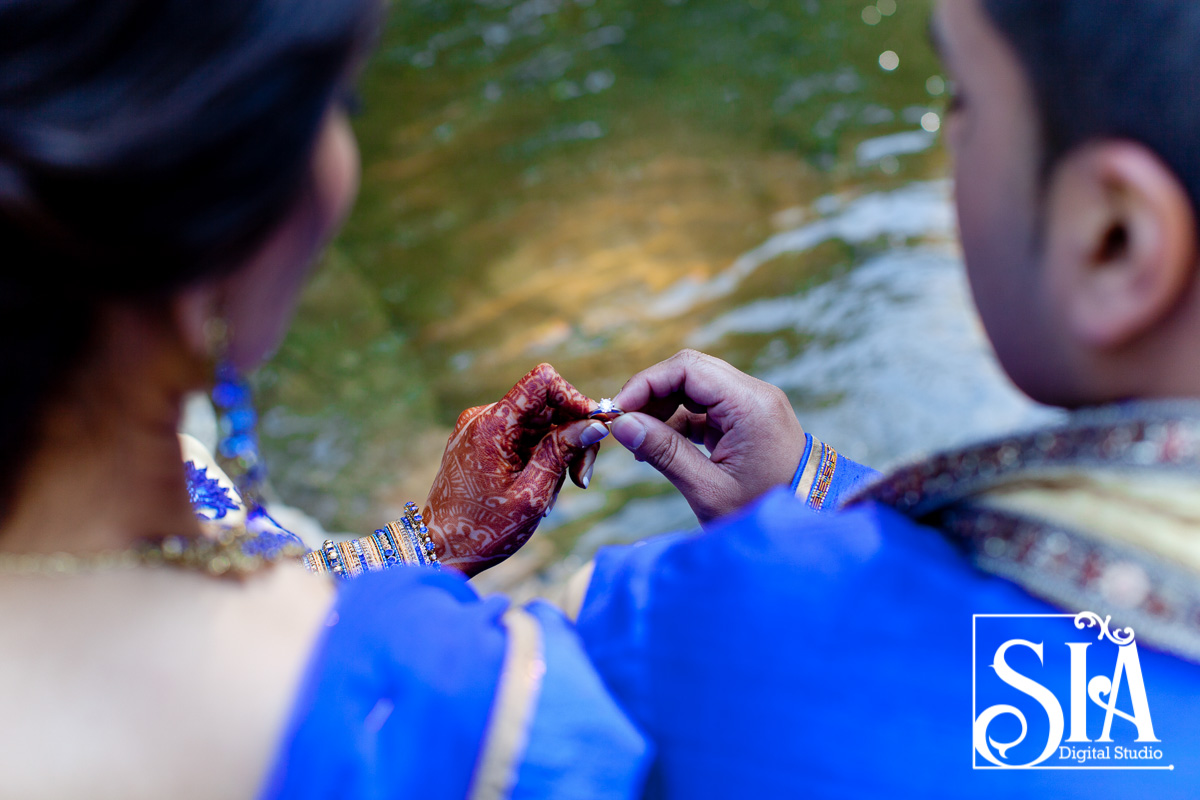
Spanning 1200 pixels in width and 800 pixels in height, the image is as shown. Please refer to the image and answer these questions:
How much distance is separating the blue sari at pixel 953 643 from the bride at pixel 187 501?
137 mm

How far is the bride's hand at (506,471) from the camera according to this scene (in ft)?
5.65

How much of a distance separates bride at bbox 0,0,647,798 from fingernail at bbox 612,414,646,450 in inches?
26.8

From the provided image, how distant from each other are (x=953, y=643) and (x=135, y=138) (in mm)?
862

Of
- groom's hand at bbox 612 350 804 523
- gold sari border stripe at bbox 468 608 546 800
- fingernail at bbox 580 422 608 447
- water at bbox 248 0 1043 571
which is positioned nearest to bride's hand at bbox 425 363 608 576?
fingernail at bbox 580 422 608 447

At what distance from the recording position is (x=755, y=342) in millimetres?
4145

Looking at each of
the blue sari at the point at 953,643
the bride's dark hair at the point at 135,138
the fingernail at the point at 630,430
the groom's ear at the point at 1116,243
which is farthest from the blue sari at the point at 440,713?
the fingernail at the point at 630,430

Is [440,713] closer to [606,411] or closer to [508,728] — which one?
[508,728]

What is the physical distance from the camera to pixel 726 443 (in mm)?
1705

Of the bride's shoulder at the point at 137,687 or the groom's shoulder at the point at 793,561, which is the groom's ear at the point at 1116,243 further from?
the bride's shoulder at the point at 137,687

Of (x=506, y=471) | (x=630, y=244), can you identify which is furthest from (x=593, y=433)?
(x=630, y=244)

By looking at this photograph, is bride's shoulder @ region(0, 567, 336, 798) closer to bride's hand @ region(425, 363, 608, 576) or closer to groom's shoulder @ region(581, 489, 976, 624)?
groom's shoulder @ region(581, 489, 976, 624)

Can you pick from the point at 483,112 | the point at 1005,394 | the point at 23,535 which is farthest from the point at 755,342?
the point at 23,535

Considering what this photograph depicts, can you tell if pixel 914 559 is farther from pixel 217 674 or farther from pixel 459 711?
pixel 217 674

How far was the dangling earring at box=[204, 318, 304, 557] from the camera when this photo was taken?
34.1 inches
